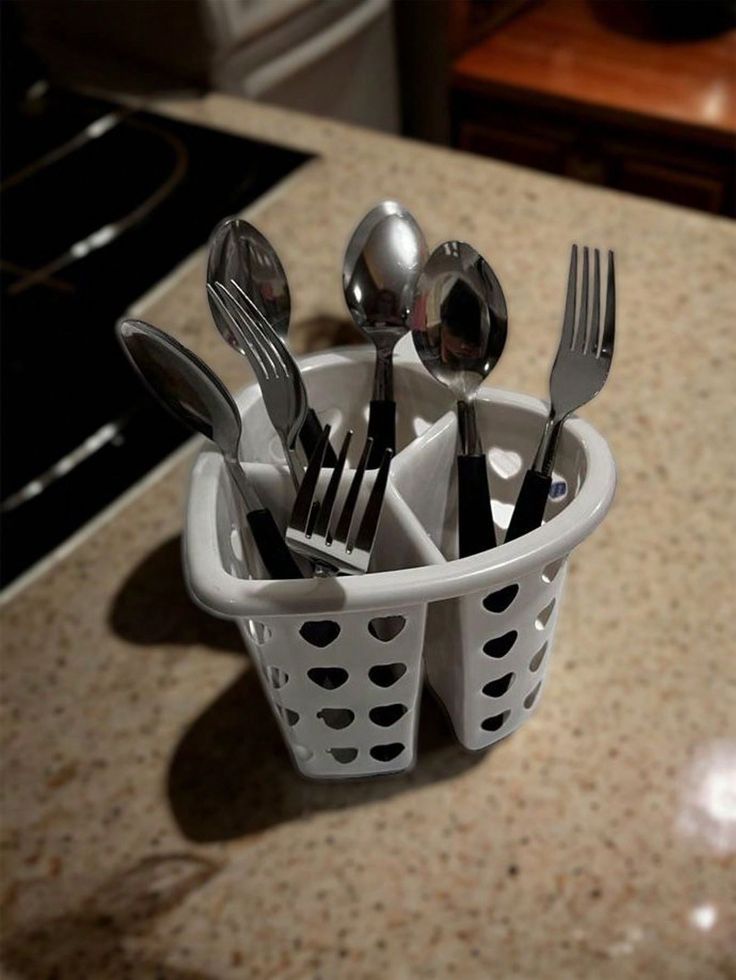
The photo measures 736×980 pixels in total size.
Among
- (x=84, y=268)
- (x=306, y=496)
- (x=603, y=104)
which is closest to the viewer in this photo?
(x=306, y=496)

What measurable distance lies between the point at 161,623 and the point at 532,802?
0.26m

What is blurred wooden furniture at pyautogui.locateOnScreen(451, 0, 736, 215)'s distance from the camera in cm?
162

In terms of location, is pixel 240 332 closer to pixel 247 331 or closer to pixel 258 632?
pixel 247 331

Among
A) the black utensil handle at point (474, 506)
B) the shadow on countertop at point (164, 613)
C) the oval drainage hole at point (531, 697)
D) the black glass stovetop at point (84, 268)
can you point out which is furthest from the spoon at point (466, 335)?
the black glass stovetop at point (84, 268)

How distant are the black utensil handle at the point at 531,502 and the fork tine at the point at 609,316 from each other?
2.3 inches

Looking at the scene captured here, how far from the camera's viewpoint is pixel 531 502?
41 centimetres

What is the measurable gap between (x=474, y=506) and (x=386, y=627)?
0.21 feet

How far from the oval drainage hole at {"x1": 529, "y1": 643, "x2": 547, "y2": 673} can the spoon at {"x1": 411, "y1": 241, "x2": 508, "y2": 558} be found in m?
0.07

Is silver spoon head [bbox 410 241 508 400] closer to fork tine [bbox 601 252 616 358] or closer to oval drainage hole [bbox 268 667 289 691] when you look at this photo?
fork tine [bbox 601 252 616 358]

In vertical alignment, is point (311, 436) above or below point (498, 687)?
above

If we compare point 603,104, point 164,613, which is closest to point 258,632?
point 164,613

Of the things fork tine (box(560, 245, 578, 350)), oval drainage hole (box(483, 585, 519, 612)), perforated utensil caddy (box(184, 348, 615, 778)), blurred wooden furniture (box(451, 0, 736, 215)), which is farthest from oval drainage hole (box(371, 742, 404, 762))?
blurred wooden furniture (box(451, 0, 736, 215))

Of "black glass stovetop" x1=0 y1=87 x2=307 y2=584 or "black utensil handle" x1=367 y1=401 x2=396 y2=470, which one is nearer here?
"black utensil handle" x1=367 y1=401 x2=396 y2=470

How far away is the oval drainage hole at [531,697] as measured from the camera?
480 millimetres
